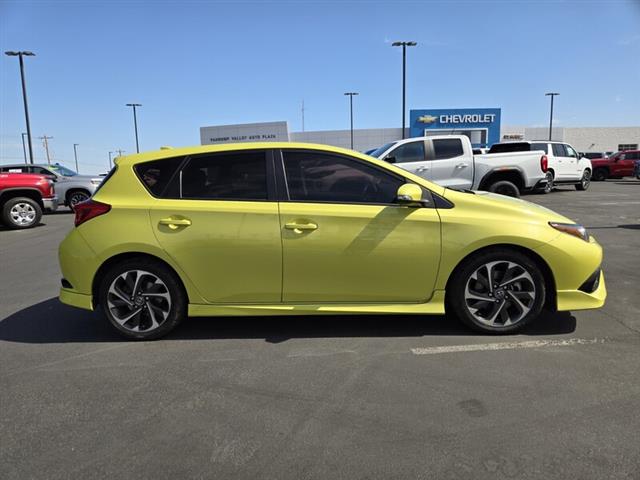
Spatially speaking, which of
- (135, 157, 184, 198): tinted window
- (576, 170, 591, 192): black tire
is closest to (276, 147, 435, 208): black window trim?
(135, 157, 184, 198): tinted window

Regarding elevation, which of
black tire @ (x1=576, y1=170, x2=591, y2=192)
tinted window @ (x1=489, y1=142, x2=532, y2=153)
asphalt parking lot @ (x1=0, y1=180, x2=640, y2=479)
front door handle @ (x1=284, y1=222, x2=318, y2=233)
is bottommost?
asphalt parking lot @ (x1=0, y1=180, x2=640, y2=479)

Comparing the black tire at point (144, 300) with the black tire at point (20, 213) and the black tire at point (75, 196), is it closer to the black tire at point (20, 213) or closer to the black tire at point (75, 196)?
the black tire at point (20, 213)

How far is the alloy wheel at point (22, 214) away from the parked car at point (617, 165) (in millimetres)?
30199

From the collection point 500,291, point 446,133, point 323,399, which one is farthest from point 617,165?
point 323,399

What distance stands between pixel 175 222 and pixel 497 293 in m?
2.76

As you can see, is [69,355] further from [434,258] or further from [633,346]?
[633,346]

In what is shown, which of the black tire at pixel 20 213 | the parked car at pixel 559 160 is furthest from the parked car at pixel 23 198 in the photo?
Result: the parked car at pixel 559 160

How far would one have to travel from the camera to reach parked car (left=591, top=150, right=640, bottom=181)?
92.8 ft

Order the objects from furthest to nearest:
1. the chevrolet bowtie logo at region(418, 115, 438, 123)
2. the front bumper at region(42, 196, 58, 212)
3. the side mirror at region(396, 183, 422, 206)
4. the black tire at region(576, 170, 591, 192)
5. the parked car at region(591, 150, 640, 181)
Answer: the chevrolet bowtie logo at region(418, 115, 438, 123), the parked car at region(591, 150, 640, 181), the black tire at region(576, 170, 591, 192), the front bumper at region(42, 196, 58, 212), the side mirror at region(396, 183, 422, 206)

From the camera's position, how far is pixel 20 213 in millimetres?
12188

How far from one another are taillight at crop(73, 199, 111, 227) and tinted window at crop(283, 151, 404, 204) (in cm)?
158

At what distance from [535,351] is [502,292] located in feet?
1.73

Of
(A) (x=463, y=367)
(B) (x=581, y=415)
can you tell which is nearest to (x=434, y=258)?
(A) (x=463, y=367)

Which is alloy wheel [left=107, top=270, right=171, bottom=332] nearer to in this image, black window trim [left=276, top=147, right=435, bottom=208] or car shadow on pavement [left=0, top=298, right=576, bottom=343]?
car shadow on pavement [left=0, top=298, right=576, bottom=343]
